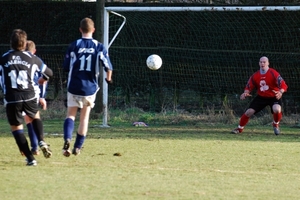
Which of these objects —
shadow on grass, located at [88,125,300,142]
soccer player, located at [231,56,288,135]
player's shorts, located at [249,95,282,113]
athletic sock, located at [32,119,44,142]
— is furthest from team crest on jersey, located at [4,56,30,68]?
player's shorts, located at [249,95,282,113]

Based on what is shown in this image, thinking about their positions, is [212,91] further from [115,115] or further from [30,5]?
[30,5]

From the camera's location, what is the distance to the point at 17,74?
333 inches

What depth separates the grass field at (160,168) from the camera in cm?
702

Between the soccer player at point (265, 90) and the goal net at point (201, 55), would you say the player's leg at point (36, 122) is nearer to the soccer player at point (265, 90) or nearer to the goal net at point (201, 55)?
the soccer player at point (265, 90)

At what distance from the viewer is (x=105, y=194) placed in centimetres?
684

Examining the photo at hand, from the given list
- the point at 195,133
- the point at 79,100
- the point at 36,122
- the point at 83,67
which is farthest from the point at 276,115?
the point at 36,122

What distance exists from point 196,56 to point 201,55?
131mm

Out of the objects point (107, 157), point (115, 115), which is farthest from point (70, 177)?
point (115, 115)

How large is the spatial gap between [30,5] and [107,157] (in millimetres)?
10810

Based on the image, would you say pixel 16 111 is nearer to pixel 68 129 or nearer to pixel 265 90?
pixel 68 129

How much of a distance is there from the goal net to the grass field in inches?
150

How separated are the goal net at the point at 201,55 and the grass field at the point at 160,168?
3811 mm

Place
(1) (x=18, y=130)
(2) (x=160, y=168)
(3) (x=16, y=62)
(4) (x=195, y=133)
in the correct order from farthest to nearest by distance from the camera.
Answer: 1. (4) (x=195, y=133)
2. (2) (x=160, y=168)
3. (1) (x=18, y=130)
4. (3) (x=16, y=62)

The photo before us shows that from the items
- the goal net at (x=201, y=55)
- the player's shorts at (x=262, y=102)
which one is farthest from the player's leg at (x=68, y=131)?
the goal net at (x=201, y=55)
